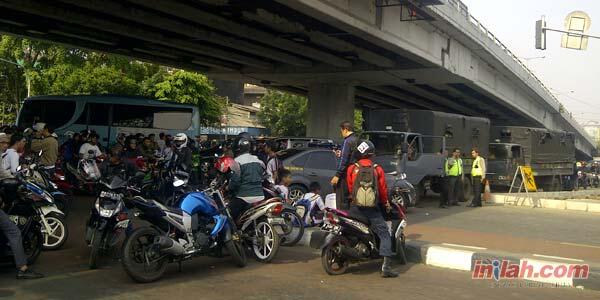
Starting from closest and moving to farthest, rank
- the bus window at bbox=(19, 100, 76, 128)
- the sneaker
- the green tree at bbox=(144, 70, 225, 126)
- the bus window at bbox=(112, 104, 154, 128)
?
the sneaker → the bus window at bbox=(19, 100, 76, 128) → the bus window at bbox=(112, 104, 154, 128) → the green tree at bbox=(144, 70, 225, 126)

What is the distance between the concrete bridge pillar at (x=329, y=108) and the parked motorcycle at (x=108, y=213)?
19732 mm

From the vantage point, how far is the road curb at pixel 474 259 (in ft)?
22.0

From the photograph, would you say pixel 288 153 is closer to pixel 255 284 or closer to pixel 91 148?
pixel 91 148

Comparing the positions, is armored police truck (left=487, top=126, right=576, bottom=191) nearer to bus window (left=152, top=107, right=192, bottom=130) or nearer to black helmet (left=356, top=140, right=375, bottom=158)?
bus window (left=152, top=107, right=192, bottom=130)

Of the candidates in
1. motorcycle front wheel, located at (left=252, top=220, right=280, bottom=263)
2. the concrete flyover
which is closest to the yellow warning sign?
the concrete flyover

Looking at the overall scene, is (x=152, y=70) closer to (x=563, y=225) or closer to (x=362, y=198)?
(x=563, y=225)

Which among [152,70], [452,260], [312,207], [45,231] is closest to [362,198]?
[452,260]

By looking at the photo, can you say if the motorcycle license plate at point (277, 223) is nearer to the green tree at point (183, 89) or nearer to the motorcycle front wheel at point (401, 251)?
the motorcycle front wheel at point (401, 251)

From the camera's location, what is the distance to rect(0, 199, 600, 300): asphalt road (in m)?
5.82

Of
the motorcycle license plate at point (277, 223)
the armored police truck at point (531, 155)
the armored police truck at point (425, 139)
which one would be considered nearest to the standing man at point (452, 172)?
the armored police truck at point (425, 139)

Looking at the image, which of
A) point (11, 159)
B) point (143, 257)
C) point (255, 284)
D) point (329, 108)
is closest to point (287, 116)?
point (329, 108)

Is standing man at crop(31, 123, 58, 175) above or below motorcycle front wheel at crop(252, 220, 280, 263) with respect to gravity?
above

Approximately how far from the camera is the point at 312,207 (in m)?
9.98

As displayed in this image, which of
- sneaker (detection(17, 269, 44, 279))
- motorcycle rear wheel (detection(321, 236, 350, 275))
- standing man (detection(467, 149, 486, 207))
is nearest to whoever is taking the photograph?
sneaker (detection(17, 269, 44, 279))
